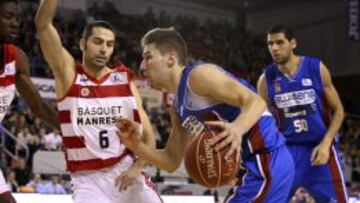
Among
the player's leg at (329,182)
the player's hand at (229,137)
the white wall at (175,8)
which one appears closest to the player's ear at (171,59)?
the player's hand at (229,137)

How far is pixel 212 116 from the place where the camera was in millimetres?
3490

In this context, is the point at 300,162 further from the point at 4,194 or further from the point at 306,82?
the point at 4,194

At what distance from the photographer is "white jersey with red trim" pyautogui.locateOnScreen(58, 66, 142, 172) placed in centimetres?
431

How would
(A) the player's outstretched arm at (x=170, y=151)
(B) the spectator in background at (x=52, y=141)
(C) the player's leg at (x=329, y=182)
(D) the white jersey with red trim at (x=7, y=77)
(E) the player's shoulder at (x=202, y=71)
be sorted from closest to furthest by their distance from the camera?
(E) the player's shoulder at (x=202, y=71) → (A) the player's outstretched arm at (x=170, y=151) → (D) the white jersey with red trim at (x=7, y=77) → (C) the player's leg at (x=329, y=182) → (B) the spectator in background at (x=52, y=141)

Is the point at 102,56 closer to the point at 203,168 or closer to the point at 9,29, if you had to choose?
the point at 9,29

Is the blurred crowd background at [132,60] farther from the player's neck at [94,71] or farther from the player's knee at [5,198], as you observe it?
the player's knee at [5,198]

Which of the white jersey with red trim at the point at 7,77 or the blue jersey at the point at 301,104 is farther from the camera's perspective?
the blue jersey at the point at 301,104

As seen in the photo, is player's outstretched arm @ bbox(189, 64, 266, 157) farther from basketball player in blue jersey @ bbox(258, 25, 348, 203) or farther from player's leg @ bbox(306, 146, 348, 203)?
player's leg @ bbox(306, 146, 348, 203)

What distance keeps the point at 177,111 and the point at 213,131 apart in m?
0.53

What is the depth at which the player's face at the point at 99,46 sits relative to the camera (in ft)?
14.5

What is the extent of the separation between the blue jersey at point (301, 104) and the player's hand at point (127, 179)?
1.77m

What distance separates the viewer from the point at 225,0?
2523 cm

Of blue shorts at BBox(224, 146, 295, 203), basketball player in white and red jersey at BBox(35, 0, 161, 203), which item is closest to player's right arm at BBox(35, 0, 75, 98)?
basketball player in white and red jersey at BBox(35, 0, 161, 203)

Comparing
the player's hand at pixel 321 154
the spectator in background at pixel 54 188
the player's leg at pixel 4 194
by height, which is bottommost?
the spectator in background at pixel 54 188
